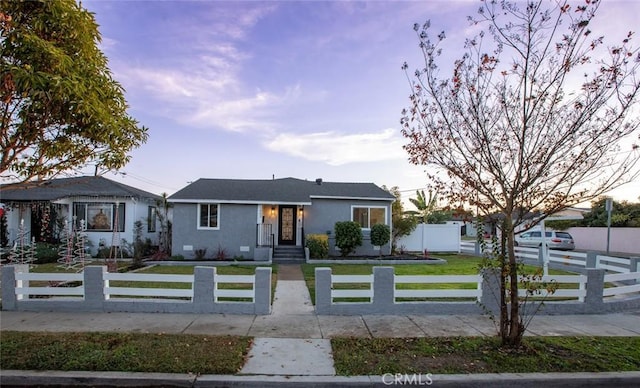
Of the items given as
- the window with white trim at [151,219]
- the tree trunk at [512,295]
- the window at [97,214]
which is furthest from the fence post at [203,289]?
the window with white trim at [151,219]

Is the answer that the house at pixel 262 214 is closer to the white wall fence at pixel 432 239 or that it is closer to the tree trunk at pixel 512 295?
the white wall fence at pixel 432 239

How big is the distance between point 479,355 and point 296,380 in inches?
106

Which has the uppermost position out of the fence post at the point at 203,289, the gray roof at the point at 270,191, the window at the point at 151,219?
the gray roof at the point at 270,191

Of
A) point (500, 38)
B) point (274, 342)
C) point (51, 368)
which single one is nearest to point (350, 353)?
point (274, 342)

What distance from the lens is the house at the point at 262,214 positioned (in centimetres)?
1597

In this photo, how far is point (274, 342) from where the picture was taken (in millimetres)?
5645

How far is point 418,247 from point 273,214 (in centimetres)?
859

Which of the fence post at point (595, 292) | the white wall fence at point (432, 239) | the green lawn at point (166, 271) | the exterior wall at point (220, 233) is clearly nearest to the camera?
the fence post at point (595, 292)

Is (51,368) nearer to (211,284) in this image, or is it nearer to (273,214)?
(211,284)

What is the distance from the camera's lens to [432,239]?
20844 millimetres

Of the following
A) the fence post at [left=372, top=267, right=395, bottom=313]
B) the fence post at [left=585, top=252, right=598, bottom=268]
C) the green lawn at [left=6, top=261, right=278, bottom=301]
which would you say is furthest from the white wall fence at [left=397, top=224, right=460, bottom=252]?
the fence post at [left=372, top=267, right=395, bottom=313]

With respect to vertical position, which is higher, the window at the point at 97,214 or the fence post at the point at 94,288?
the window at the point at 97,214

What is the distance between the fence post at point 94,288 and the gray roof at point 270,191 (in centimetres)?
864

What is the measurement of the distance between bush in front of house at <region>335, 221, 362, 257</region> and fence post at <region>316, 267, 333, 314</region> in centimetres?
883
